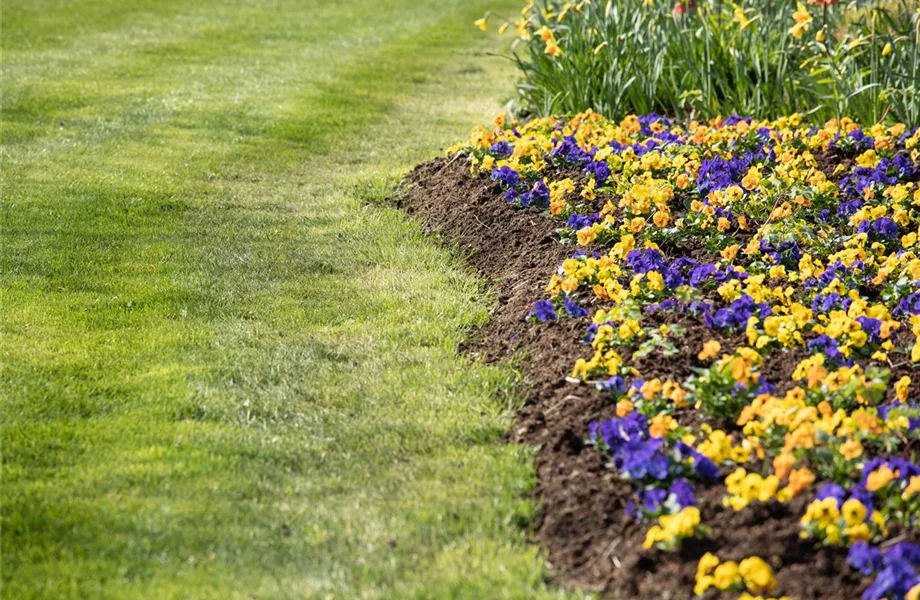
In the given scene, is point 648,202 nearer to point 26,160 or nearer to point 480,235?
point 480,235

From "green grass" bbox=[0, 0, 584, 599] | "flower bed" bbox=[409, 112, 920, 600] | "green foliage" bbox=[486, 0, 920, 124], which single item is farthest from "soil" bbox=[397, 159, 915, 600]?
"green foliage" bbox=[486, 0, 920, 124]

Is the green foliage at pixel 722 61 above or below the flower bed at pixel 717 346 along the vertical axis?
above

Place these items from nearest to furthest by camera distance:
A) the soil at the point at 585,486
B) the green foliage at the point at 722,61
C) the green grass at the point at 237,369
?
1. the soil at the point at 585,486
2. the green grass at the point at 237,369
3. the green foliage at the point at 722,61

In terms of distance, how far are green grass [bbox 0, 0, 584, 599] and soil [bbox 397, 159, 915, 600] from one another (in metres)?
0.11

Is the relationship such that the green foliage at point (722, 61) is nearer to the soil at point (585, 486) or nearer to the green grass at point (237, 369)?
the green grass at point (237, 369)

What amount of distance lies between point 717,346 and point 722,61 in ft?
15.2

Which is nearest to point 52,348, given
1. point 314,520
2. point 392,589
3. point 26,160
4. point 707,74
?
point 314,520

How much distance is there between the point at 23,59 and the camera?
10.3 m

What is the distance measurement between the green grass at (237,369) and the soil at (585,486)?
109 mm

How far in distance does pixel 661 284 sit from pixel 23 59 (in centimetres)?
775

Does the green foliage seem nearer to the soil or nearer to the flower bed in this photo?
the flower bed

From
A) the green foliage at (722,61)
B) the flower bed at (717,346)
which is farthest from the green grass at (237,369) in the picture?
the green foliage at (722,61)

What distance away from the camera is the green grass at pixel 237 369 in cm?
310

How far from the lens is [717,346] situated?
12.1 ft
